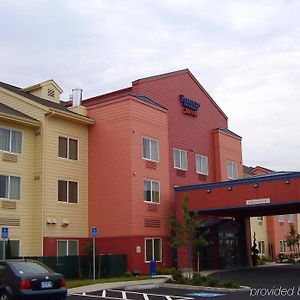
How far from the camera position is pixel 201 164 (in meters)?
38.3

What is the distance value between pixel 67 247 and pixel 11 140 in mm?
6662

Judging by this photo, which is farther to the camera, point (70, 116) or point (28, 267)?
point (70, 116)

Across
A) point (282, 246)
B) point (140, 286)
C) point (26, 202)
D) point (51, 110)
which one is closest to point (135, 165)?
point (51, 110)

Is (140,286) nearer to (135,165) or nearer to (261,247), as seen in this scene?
(135,165)

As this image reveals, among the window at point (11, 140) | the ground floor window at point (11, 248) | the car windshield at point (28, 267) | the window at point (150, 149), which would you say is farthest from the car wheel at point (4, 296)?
the window at point (150, 149)


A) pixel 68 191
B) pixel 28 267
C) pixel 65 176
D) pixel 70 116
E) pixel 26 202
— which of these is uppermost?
pixel 70 116

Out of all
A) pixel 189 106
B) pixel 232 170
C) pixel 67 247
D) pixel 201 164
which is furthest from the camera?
pixel 232 170

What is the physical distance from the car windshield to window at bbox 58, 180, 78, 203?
14.3 m

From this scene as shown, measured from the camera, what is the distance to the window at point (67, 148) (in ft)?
98.4

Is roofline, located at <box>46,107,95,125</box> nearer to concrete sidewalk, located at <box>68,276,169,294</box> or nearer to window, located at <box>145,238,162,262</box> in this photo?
window, located at <box>145,238,162,262</box>

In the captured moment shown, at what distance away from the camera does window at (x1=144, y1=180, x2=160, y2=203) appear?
103 ft

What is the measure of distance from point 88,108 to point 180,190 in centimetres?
769

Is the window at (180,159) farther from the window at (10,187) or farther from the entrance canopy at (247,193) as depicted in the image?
the window at (10,187)

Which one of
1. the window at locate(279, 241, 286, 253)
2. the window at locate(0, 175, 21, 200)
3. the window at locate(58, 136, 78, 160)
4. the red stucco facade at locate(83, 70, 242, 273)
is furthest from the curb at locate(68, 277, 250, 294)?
the window at locate(279, 241, 286, 253)
